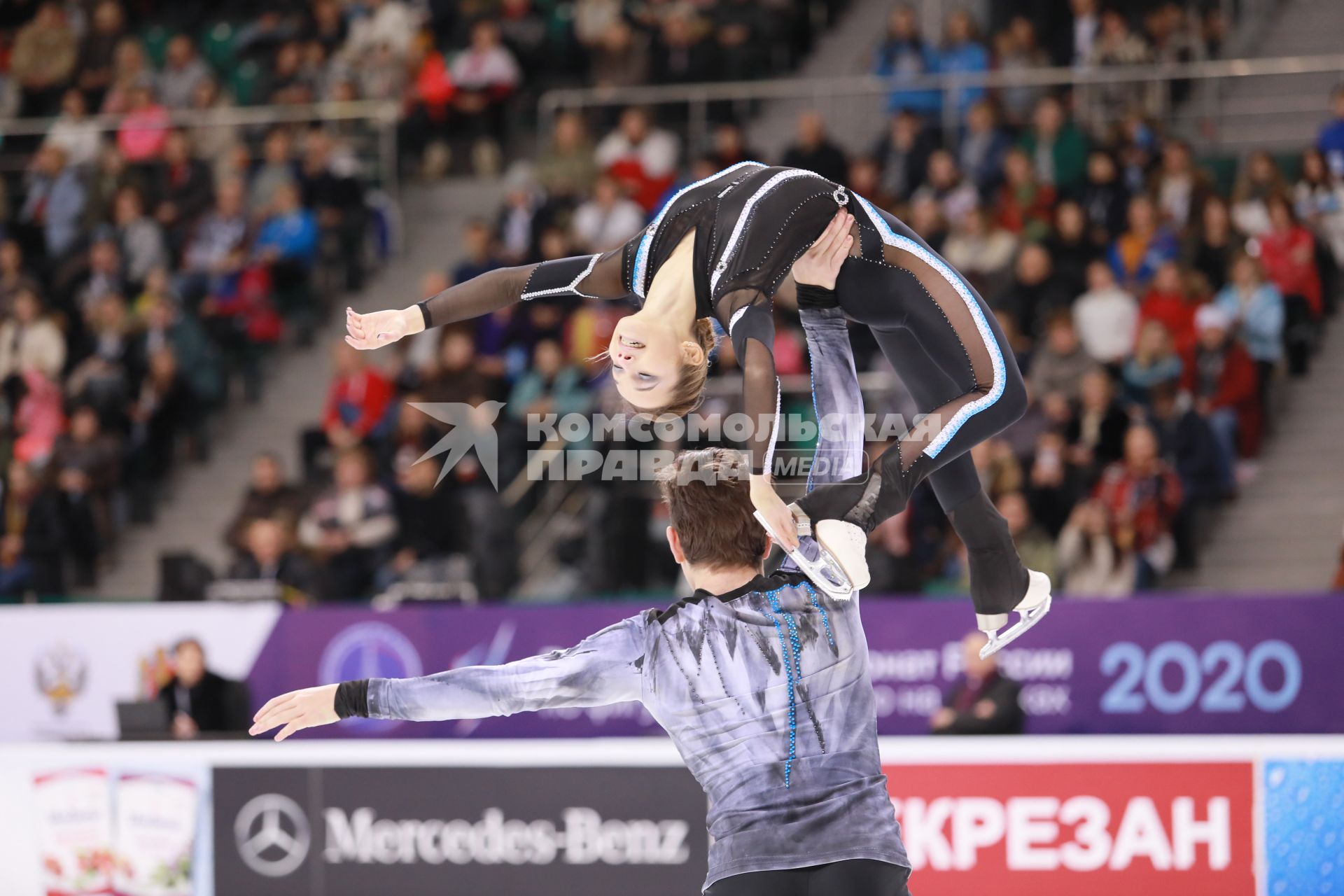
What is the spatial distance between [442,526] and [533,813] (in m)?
5.01

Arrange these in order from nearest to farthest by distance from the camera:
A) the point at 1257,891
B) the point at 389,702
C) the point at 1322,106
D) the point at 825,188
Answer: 1. the point at 389,702
2. the point at 825,188
3. the point at 1257,891
4. the point at 1322,106

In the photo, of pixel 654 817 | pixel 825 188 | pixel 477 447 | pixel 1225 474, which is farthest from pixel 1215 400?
pixel 825 188

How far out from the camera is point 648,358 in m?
4.28

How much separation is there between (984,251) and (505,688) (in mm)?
9139

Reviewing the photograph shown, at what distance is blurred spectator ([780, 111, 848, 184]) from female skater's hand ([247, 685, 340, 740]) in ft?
31.9

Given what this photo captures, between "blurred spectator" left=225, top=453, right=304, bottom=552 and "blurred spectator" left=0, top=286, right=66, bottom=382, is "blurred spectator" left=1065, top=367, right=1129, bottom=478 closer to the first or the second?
"blurred spectator" left=225, top=453, right=304, bottom=552

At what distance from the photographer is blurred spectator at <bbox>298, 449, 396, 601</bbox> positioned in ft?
37.7

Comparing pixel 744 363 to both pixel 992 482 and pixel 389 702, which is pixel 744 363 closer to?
pixel 389 702

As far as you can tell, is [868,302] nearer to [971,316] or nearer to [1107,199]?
[971,316]

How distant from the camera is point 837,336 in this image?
13.9ft

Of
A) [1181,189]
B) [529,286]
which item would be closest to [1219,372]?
[1181,189]

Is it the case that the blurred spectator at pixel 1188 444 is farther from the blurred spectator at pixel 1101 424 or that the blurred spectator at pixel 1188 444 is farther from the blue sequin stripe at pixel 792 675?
the blue sequin stripe at pixel 792 675

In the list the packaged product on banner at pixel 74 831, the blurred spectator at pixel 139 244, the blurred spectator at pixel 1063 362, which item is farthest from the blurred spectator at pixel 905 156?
the packaged product on banner at pixel 74 831

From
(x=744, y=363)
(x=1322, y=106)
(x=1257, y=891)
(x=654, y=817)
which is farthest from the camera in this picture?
(x=1322, y=106)
